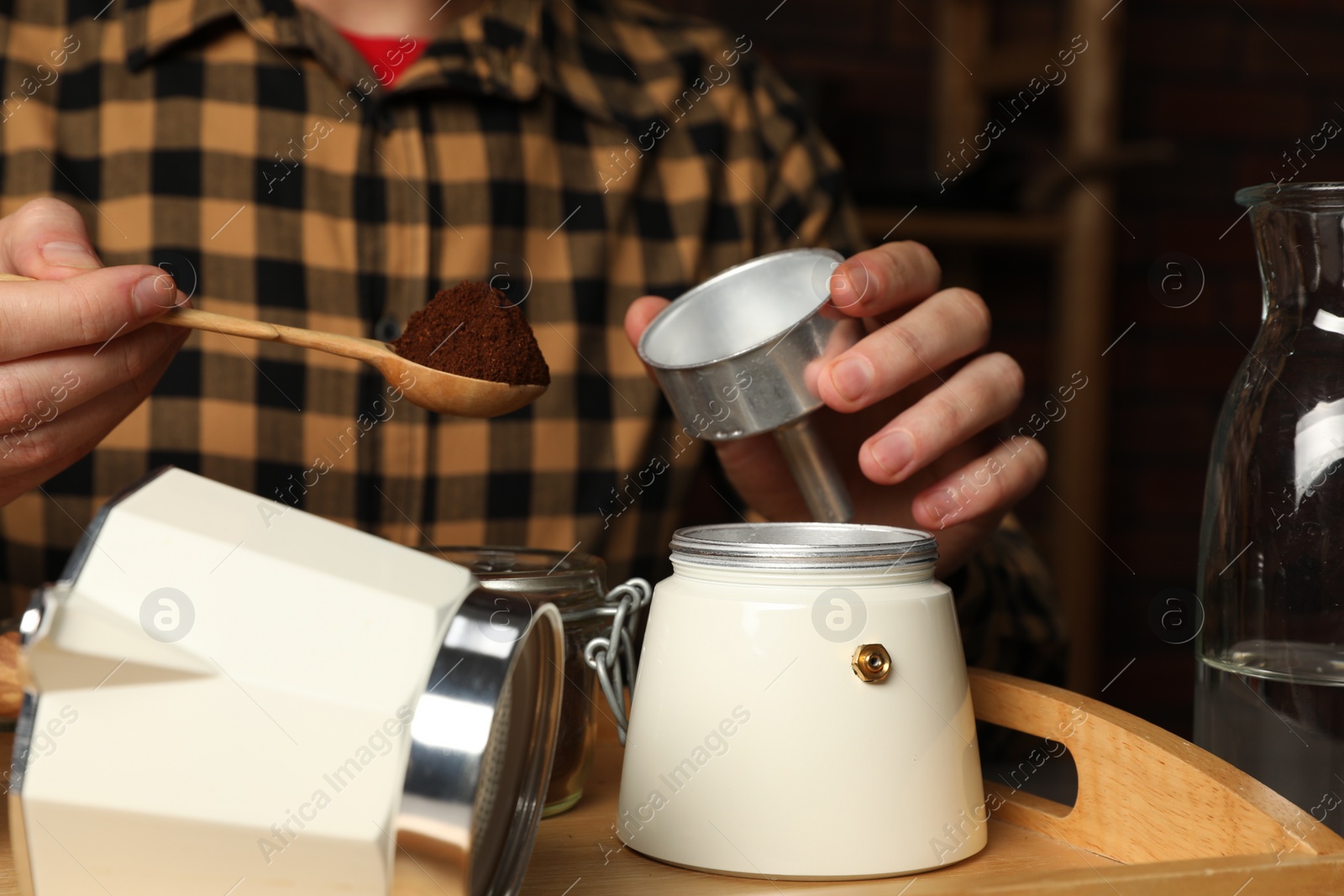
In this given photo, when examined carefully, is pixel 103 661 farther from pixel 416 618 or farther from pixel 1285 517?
pixel 1285 517

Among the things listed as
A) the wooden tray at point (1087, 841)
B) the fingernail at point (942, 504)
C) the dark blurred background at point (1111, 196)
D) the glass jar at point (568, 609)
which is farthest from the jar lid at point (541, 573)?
the dark blurred background at point (1111, 196)

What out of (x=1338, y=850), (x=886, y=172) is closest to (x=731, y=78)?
(x=886, y=172)

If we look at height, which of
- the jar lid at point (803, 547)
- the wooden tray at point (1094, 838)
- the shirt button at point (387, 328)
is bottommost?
the wooden tray at point (1094, 838)

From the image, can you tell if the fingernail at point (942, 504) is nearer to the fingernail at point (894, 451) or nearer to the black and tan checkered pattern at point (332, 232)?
the fingernail at point (894, 451)

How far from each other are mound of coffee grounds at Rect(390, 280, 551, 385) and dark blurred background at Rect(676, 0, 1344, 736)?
1.11 metres

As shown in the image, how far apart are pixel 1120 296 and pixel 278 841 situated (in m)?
1.84

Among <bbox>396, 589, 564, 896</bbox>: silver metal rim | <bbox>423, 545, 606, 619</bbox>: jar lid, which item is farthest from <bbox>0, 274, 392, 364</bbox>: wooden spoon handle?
<bbox>396, 589, 564, 896</bbox>: silver metal rim

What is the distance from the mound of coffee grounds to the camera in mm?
621

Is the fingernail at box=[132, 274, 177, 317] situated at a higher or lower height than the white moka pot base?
higher

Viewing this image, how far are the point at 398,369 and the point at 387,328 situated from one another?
1.57 ft

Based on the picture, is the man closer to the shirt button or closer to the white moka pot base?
the shirt button

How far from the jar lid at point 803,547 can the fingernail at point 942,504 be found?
0.59 ft

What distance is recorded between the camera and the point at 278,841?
376 mm

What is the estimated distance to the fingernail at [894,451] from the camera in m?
0.68
